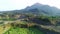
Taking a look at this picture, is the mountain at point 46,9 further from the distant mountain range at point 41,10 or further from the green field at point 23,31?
the green field at point 23,31

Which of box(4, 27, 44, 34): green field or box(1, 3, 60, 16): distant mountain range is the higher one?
box(1, 3, 60, 16): distant mountain range

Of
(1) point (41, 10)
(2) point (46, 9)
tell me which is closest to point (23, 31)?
(1) point (41, 10)

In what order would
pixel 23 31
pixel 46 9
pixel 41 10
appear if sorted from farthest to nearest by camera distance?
pixel 46 9, pixel 41 10, pixel 23 31

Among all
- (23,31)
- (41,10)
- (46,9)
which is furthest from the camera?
(46,9)

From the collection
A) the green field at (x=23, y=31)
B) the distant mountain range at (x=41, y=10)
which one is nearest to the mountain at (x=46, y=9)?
the distant mountain range at (x=41, y=10)

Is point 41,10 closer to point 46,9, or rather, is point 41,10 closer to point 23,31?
point 46,9

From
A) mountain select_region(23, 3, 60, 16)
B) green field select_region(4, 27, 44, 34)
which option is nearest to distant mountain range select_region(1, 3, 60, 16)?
mountain select_region(23, 3, 60, 16)

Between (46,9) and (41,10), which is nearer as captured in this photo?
(41,10)

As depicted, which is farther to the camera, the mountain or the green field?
the mountain

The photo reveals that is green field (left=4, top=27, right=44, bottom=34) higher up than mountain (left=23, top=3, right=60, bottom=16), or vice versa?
mountain (left=23, top=3, right=60, bottom=16)

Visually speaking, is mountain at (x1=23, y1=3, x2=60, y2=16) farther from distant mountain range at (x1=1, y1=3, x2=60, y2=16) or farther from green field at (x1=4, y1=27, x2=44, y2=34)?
green field at (x1=4, y1=27, x2=44, y2=34)

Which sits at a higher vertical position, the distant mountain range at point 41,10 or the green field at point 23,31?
the distant mountain range at point 41,10
